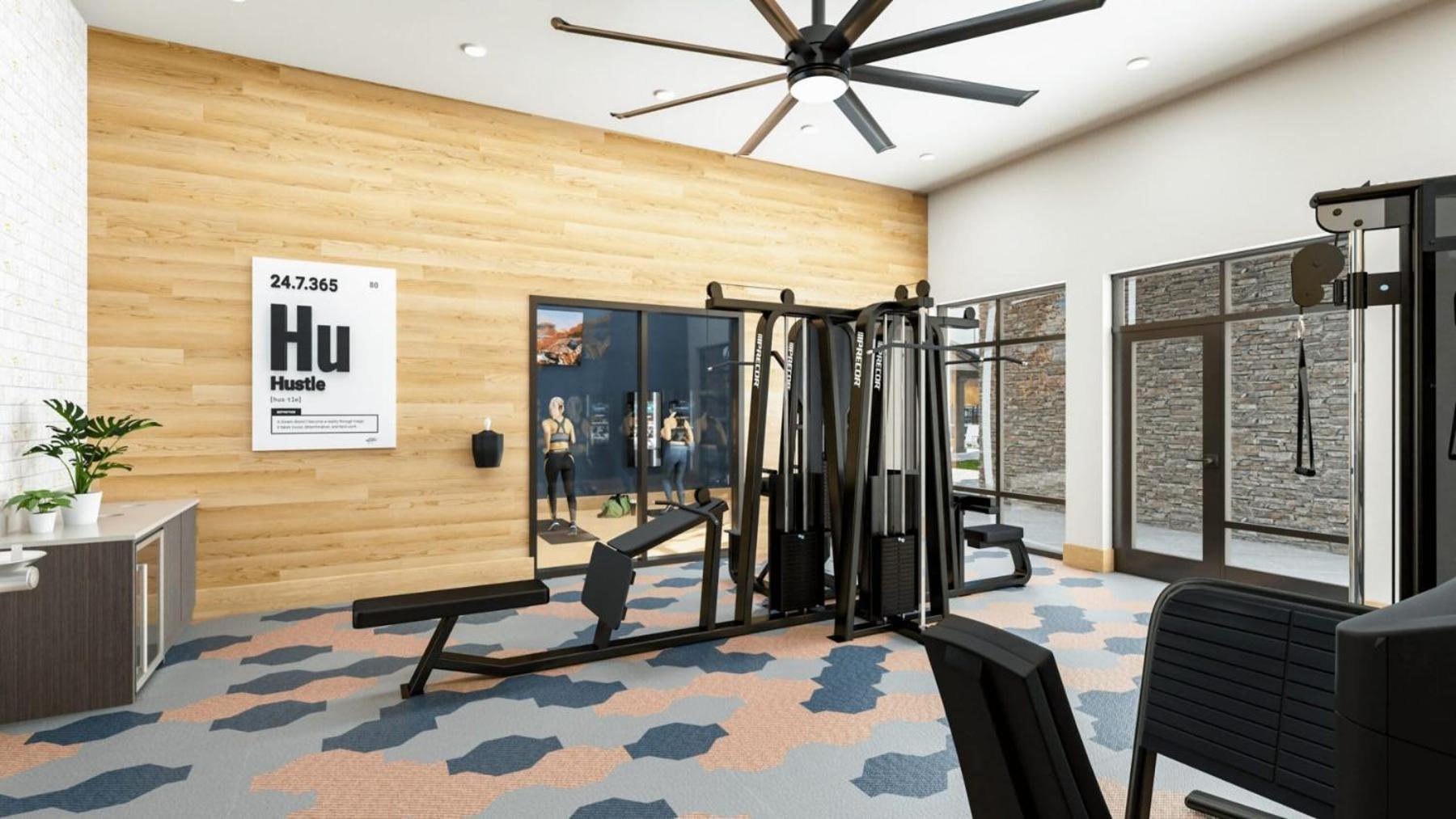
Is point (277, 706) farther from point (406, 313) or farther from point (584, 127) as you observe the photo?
point (584, 127)

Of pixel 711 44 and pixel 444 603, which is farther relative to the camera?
pixel 711 44

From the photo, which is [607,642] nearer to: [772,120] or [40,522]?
[40,522]

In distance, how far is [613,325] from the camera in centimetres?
611

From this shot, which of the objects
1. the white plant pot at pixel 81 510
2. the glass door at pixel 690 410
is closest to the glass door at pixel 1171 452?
the glass door at pixel 690 410

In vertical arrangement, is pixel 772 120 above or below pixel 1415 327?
above

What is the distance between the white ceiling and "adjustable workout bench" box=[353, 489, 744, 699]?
292cm

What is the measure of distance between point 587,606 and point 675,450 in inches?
100

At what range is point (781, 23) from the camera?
317 cm

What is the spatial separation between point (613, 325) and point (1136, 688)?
445 cm

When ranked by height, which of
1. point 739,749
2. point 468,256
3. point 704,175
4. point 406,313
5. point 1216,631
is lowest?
point 739,749

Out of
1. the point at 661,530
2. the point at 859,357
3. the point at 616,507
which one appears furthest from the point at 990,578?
the point at 616,507

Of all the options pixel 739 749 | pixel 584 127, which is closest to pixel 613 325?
pixel 584 127

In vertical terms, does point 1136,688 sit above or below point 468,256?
below

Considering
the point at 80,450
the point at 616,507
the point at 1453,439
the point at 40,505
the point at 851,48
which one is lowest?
the point at 616,507
